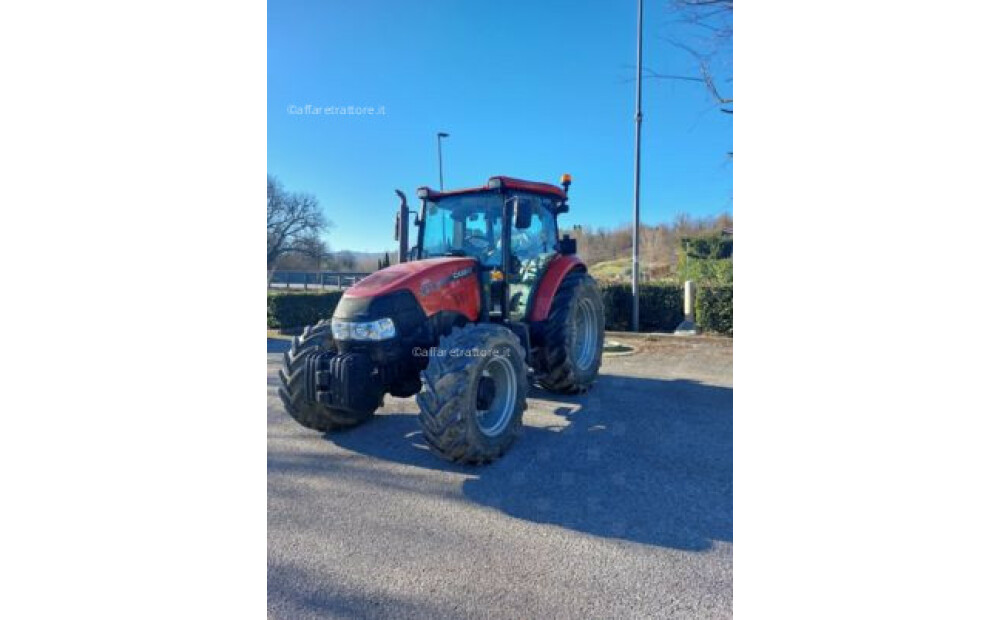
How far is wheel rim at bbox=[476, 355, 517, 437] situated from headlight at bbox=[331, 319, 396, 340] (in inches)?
28.6

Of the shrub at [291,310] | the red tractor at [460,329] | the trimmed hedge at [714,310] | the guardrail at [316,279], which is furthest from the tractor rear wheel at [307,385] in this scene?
the trimmed hedge at [714,310]

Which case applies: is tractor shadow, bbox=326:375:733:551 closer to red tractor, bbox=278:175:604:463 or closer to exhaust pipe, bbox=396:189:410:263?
red tractor, bbox=278:175:604:463

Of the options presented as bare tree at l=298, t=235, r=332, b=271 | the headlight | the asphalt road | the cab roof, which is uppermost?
the cab roof

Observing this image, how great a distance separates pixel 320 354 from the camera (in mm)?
3279

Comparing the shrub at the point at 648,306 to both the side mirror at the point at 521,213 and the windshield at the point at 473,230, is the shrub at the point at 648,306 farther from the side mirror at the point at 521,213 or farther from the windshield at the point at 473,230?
the side mirror at the point at 521,213

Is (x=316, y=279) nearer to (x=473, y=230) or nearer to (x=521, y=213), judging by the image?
(x=473, y=230)

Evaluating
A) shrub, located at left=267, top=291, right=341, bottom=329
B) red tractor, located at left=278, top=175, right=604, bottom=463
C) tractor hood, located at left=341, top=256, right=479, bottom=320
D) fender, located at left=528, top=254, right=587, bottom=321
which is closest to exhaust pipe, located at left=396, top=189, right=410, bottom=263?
red tractor, located at left=278, top=175, right=604, bottom=463

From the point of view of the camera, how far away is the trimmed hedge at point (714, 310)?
268 inches

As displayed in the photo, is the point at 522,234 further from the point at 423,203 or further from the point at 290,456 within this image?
the point at 290,456

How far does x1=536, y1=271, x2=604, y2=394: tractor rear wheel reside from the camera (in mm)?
4434

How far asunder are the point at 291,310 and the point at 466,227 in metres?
4.80

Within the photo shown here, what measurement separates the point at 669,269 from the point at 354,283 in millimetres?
4899

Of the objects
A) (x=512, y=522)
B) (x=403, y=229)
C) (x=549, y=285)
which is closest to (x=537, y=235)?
(x=549, y=285)

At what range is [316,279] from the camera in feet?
16.5
